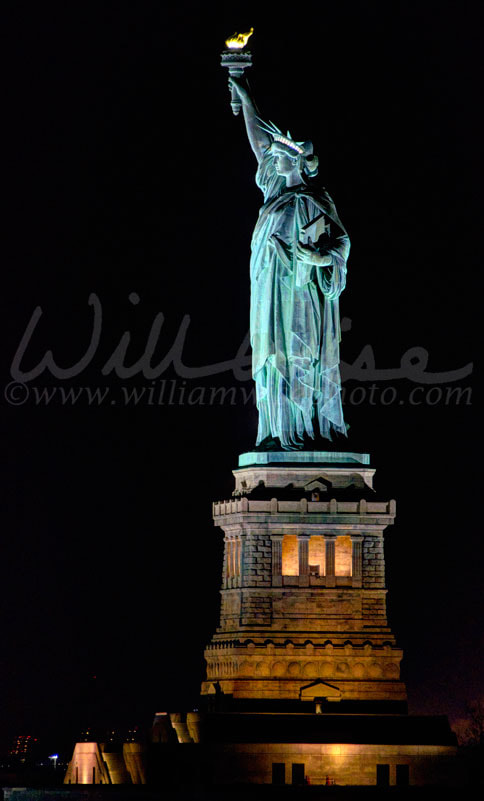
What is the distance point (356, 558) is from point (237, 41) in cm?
1588

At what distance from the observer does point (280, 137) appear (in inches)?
3201

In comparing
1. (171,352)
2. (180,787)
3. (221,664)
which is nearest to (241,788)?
(180,787)

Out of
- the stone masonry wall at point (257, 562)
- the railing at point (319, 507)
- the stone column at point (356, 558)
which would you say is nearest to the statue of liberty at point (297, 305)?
the railing at point (319, 507)

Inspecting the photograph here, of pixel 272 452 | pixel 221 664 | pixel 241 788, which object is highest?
pixel 272 452

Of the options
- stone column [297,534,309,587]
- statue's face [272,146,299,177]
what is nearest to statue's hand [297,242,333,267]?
statue's face [272,146,299,177]

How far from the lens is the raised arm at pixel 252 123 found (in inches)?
3223

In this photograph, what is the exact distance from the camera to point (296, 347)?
81.0m

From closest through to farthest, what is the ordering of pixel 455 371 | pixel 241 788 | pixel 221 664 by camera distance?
pixel 241 788 < pixel 221 664 < pixel 455 371

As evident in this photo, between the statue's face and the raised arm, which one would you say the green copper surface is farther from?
the raised arm

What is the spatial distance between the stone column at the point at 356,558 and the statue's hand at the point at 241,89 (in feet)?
44.4

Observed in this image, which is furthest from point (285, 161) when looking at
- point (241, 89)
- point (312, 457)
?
point (312, 457)

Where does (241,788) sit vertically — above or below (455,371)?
below

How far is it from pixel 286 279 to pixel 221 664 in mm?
11513

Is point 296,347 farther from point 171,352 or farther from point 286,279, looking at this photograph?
point 171,352
